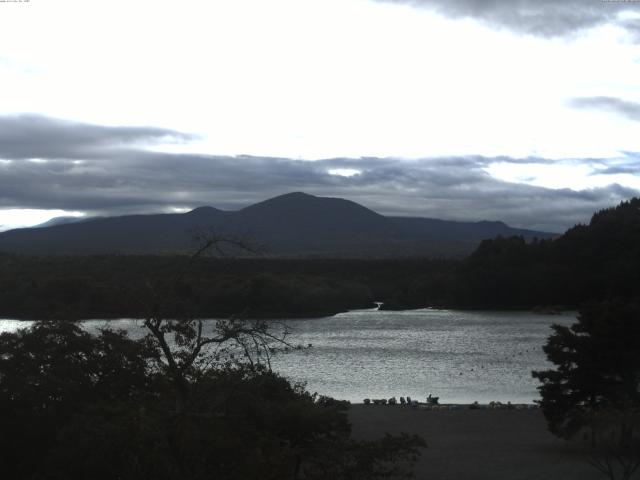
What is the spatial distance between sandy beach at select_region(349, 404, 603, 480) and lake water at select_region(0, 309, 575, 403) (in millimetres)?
→ 4686

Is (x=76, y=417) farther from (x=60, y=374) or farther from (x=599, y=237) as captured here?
(x=599, y=237)

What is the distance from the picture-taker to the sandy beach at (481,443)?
1950 centimetres

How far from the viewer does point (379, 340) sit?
5775 cm

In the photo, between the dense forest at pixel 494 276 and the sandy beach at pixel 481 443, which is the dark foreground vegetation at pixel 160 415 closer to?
the sandy beach at pixel 481 443

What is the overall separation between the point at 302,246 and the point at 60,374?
18490cm

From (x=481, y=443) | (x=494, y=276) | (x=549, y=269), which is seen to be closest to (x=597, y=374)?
(x=481, y=443)

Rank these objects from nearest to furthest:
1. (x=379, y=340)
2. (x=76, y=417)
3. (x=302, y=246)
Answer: (x=76, y=417), (x=379, y=340), (x=302, y=246)

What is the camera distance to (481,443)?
23.5m

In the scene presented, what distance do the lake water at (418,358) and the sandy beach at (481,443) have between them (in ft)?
15.4

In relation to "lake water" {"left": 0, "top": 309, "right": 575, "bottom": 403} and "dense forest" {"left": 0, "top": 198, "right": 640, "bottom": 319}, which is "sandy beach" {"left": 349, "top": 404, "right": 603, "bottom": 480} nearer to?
"lake water" {"left": 0, "top": 309, "right": 575, "bottom": 403}

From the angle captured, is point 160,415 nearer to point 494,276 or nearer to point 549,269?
point 549,269

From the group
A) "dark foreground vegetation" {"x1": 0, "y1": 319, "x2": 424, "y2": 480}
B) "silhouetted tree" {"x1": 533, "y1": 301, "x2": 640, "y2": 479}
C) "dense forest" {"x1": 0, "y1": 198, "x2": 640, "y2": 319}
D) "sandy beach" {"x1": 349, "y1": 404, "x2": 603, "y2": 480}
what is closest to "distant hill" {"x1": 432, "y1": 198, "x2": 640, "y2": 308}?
"dense forest" {"x1": 0, "y1": 198, "x2": 640, "y2": 319}

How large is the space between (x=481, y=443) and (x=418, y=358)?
24723mm

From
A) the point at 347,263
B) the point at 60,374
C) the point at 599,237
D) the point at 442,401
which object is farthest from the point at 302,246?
the point at 60,374
